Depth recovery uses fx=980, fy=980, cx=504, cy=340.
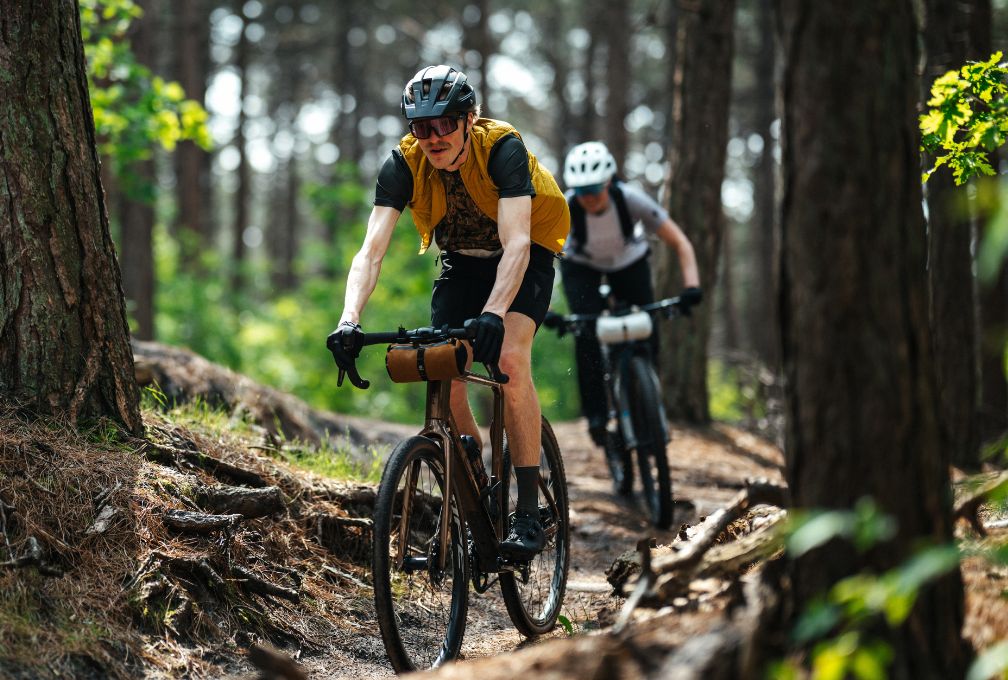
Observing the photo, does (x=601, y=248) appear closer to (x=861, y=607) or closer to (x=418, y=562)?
(x=418, y=562)

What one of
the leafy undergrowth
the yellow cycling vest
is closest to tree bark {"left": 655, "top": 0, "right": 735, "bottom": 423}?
the leafy undergrowth

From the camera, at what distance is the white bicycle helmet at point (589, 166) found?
670 centimetres

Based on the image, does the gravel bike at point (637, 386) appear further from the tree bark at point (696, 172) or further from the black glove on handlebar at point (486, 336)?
the tree bark at point (696, 172)

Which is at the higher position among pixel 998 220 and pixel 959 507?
pixel 998 220

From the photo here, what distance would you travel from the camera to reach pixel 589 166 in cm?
670

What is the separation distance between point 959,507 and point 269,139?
3664 centimetres

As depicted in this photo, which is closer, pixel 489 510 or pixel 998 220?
pixel 998 220

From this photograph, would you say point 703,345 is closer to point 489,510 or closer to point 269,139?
point 489,510

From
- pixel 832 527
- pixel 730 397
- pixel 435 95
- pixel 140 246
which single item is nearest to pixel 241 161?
pixel 140 246

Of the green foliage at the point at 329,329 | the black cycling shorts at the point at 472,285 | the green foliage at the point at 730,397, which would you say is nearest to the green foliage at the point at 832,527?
the black cycling shorts at the point at 472,285

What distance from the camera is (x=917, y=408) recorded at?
93.2 inches

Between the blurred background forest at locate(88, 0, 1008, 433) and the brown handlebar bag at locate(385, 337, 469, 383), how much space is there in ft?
12.3

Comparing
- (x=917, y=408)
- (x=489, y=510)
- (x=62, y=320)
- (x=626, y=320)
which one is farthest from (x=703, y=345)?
(x=917, y=408)

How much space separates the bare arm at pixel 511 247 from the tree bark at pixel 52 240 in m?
1.84
